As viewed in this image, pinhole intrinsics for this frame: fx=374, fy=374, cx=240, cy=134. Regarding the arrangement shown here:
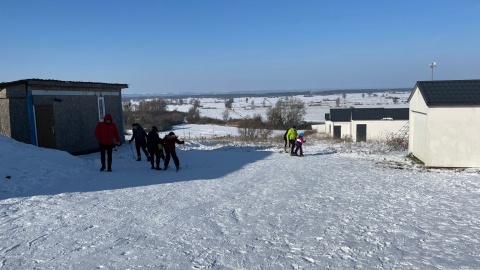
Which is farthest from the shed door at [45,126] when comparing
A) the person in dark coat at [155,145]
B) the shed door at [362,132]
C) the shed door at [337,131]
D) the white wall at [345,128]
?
the shed door at [337,131]

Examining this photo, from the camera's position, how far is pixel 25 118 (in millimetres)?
14070

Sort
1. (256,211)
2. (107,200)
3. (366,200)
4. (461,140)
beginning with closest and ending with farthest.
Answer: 1. (256,211)
2. (107,200)
3. (366,200)
4. (461,140)

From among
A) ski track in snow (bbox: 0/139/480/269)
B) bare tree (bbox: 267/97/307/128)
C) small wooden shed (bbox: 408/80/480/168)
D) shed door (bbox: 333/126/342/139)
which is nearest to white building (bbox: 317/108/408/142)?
shed door (bbox: 333/126/342/139)

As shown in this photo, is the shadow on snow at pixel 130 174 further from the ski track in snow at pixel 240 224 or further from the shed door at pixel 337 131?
the shed door at pixel 337 131

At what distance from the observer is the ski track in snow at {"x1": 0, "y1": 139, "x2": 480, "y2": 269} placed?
5.00 m

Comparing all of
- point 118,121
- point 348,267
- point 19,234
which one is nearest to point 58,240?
point 19,234

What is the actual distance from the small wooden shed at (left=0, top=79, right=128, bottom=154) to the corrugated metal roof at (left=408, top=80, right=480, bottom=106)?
1448cm

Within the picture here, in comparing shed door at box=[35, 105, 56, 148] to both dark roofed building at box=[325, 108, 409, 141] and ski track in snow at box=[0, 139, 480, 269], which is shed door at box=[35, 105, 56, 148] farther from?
dark roofed building at box=[325, 108, 409, 141]

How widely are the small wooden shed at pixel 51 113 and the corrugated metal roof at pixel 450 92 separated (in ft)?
47.5

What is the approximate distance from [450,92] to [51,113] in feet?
51.7

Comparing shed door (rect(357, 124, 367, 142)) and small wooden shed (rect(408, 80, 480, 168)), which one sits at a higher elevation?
small wooden shed (rect(408, 80, 480, 168))

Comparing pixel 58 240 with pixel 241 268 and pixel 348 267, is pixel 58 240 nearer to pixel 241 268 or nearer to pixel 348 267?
pixel 241 268

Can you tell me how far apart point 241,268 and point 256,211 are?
2691 millimetres

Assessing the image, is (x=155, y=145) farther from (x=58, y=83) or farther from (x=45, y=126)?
(x=58, y=83)
